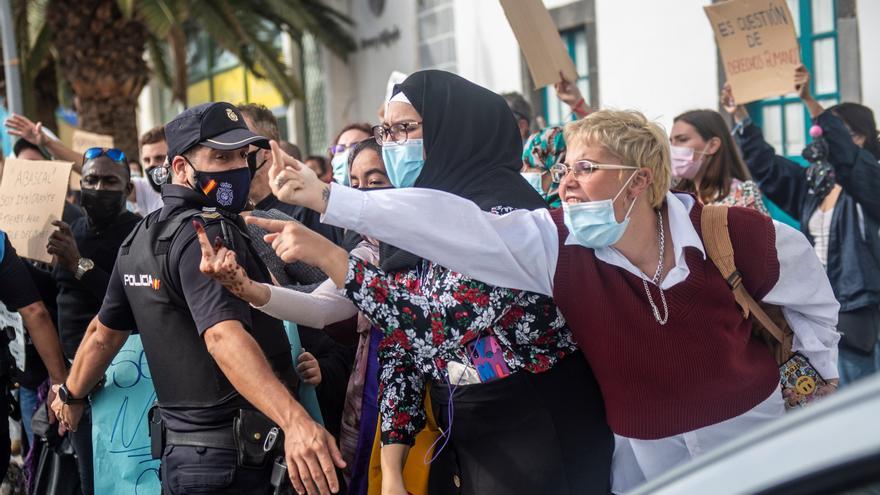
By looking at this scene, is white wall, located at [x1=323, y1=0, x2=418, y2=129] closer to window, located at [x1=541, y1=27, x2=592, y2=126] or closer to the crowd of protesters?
Result: window, located at [x1=541, y1=27, x2=592, y2=126]

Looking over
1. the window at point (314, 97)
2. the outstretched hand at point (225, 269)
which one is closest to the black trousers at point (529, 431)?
the outstretched hand at point (225, 269)

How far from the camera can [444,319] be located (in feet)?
8.40

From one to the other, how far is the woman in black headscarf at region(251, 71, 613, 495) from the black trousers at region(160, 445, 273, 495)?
0.40 meters

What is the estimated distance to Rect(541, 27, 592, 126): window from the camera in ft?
31.3


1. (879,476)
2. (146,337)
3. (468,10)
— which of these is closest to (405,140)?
(146,337)

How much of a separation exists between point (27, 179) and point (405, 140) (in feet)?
8.78

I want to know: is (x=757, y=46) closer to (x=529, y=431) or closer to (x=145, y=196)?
(x=529, y=431)

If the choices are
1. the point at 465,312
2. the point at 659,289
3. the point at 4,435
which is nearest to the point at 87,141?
the point at 4,435

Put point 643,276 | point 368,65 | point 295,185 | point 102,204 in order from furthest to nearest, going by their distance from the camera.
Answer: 1. point 368,65
2. point 102,204
3. point 643,276
4. point 295,185

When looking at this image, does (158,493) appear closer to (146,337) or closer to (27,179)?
(146,337)

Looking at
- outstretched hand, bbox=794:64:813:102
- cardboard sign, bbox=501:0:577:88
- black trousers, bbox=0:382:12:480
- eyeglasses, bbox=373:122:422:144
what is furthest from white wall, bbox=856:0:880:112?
black trousers, bbox=0:382:12:480

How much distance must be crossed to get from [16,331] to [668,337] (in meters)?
3.11

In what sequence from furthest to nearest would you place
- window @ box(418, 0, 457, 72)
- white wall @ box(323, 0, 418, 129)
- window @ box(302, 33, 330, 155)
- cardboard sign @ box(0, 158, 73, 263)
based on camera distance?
window @ box(302, 33, 330, 155) → white wall @ box(323, 0, 418, 129) → window @ box(418, 0, 457, 72) → cardboard sign @ box(0, 158, 73, 263)

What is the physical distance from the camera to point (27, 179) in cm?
473
